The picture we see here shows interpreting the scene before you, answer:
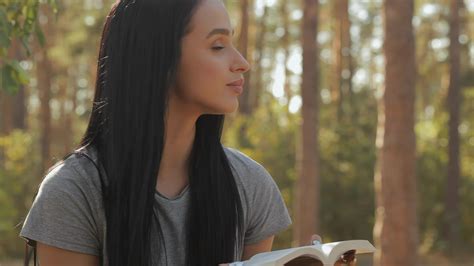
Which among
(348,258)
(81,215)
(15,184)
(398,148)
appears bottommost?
(15,184)

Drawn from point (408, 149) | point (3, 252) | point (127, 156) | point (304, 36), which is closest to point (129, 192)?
point (127, 156)

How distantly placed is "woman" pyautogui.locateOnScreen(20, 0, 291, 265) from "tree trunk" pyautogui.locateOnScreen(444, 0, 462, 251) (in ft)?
57.9

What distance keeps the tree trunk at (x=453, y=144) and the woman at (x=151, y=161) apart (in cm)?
1765

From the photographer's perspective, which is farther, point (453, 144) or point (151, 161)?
point (453, 144)

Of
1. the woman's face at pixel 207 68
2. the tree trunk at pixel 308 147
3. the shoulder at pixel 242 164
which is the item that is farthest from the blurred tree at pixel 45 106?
the woman's face at pixel 207 68

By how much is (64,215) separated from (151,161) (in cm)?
26

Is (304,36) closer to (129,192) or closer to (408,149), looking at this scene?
(408,149)

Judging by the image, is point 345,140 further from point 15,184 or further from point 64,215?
point 64,215

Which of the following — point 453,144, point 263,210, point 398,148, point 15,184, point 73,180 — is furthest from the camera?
point 15,184

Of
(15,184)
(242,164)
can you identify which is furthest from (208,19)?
(15,184)

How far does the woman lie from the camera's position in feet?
7.40

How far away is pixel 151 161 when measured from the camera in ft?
7.64

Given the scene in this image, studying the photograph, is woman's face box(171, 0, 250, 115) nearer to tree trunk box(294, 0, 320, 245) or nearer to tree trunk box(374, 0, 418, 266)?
tree trunk box(374, 0, 418, 266)

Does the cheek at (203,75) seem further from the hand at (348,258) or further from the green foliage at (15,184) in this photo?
the green foliage at (15,184)
